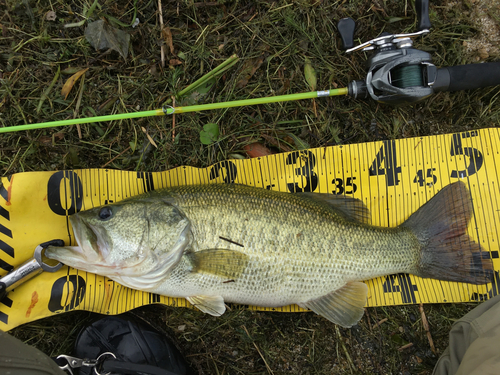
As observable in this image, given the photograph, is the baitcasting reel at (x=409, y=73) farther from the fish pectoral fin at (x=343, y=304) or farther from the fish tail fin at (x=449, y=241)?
the fish pectoral fin at (x=343, y=304)

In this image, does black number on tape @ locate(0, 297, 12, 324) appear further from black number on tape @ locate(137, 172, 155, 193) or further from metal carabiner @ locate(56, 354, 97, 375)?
black number on tape @ locate(137, 172, 155, 193)

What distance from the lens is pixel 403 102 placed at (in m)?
2.37

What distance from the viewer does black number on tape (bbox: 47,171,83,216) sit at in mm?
2510

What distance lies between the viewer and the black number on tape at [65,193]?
2.51m

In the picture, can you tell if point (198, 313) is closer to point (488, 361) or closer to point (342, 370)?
point (342, 370)

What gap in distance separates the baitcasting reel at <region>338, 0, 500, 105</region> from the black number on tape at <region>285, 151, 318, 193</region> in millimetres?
641

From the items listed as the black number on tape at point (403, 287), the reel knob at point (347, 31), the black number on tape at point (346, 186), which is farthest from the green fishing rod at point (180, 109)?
the black number on tape at point (403, 287)

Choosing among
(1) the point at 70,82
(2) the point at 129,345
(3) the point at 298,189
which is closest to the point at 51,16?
(1) the point at 70,82

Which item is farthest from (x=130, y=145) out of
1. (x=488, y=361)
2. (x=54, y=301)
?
(x=488, y=361)

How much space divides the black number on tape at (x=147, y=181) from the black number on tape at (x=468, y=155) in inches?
101

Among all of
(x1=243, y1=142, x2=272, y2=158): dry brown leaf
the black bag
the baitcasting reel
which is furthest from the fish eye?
the baitcasting reel

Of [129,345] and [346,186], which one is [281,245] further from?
[129,345]

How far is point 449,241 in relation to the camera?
7.94 feet

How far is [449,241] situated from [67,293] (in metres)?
3.11
